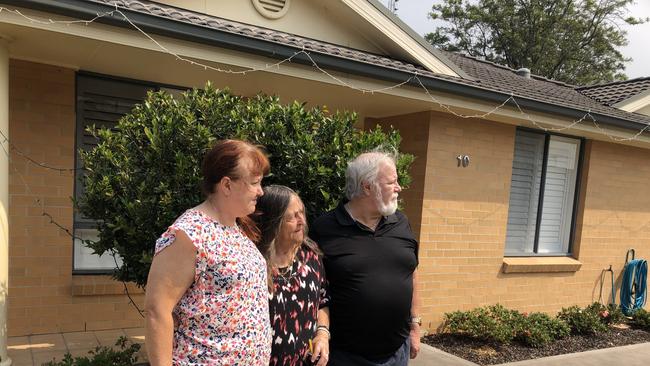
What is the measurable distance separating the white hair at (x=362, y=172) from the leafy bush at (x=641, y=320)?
649cm

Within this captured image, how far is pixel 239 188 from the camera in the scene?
180cm

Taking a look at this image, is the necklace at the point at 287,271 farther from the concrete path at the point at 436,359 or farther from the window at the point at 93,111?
the window at the point at 93,111

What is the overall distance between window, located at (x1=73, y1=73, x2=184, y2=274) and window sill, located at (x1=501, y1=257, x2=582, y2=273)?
4.96 meters

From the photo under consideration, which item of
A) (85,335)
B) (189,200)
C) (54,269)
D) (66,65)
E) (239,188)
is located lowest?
(85,335)

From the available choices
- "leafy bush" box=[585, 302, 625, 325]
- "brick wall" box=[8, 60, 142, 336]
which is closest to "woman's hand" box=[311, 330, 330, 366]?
"brick wall" box=[8, 60, 142, 336]

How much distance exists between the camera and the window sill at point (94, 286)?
481cm

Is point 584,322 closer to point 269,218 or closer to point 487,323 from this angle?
point 487,323

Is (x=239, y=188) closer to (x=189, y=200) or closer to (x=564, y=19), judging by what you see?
(x=189, y=200)

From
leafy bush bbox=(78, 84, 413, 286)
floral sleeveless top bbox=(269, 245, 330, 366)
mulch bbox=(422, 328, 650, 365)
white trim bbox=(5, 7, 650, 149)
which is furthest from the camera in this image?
mulch bbox=(422, 328, 650, 365)

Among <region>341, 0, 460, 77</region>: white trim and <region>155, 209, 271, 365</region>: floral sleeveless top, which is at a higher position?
<region>341, 0, 460, 77</region>: white trim

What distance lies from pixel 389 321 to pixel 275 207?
92 centimetres

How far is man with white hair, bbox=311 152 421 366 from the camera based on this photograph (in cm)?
241

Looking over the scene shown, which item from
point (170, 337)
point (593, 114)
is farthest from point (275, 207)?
point (593, 114)

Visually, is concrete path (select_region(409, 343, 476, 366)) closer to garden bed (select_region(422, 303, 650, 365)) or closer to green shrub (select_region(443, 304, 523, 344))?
garden bed (select_region(422, 303, 650, 365))
